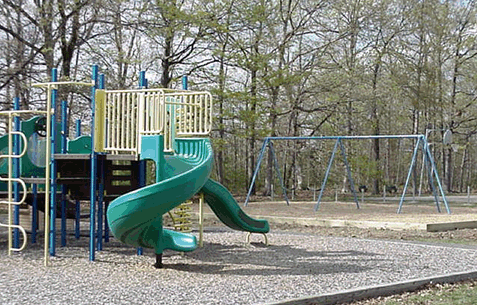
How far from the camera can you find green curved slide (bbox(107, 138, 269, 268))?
7.45m

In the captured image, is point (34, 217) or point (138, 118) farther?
point (34, 217)

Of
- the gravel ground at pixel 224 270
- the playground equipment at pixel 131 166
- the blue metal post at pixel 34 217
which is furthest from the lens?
the blue metal post at pixel 34 217

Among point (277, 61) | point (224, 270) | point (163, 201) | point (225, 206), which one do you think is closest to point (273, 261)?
point (224, 270)

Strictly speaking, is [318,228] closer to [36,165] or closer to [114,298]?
[36,165]

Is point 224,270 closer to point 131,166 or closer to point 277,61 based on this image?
point 131,166

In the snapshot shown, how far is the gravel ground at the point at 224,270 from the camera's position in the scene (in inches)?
256

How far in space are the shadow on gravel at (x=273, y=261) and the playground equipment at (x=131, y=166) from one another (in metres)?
0.46

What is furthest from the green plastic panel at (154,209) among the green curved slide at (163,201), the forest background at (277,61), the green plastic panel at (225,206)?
the forest background at (277,61)

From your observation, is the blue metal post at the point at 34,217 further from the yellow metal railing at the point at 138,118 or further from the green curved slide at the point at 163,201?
the green curved slide at the point at 163,201

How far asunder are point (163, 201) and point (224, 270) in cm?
145

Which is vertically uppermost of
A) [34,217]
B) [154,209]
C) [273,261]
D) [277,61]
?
[277,61]

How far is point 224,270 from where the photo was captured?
834cm

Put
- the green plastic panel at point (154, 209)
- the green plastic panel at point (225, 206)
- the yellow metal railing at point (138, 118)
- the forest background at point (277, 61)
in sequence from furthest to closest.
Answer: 1. the forest background at point (277, 61)
2. the green plastic panel at point (225, 206)
3. the yellow metal railing at point (138, 118)
4. the green plastic panel at point (154, 209)

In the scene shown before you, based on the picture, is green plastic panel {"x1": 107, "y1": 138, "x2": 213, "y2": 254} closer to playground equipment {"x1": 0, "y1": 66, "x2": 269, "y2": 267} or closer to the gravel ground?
playground equipment {"x1": 0, "y1": 66, "x2": 269, "y2": 267}
